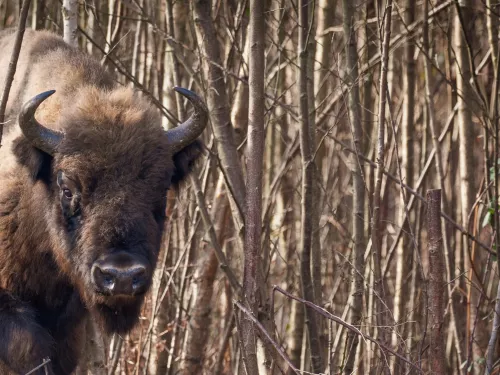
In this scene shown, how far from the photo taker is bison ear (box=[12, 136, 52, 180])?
4762mm

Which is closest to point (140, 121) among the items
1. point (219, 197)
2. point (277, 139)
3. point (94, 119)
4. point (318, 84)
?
point (94, 119)

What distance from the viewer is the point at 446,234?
6.32 metres

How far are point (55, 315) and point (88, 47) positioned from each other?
3520mm

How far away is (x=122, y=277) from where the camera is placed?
12.8 feet

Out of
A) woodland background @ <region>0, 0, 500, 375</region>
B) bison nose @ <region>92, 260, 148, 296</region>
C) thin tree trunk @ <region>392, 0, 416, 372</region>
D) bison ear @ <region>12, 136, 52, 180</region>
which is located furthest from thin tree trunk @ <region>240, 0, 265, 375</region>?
thin tree trunk @ <region>392, 0, 416, 372</region>

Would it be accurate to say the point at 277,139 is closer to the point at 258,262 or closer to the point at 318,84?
the point at 318,84

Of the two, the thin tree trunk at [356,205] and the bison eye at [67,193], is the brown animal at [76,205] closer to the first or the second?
the bison eye at [67,193]

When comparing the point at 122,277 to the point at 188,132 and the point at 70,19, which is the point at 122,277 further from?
the point at 70,19

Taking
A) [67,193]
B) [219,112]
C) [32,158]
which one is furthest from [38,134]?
[219,112]

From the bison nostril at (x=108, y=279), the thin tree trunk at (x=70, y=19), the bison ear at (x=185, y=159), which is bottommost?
the bison nostril at (x=108, y=279)

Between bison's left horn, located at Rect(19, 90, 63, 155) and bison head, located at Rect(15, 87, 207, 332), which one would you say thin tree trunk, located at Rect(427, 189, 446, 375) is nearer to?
bison head, located at Rect(15, 87, 207, 332)

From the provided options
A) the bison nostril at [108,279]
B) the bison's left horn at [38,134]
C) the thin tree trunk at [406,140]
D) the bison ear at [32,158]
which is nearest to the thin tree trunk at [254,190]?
the bison nostril at [108,279]

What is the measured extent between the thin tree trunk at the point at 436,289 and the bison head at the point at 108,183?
4.37 ft

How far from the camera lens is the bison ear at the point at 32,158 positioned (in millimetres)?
4762
